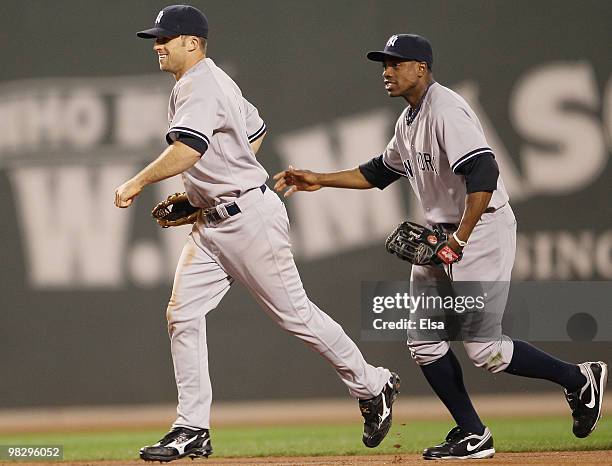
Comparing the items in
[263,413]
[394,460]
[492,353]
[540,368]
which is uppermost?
[492,353]

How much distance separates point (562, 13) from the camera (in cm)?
715

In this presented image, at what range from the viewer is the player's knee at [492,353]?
13.6 ft

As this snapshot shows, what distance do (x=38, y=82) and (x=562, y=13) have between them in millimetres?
3887

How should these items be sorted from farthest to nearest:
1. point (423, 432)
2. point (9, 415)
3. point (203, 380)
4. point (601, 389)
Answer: point (9, 415) → point (423, 432) → point (601, 389) → point (203, 380)

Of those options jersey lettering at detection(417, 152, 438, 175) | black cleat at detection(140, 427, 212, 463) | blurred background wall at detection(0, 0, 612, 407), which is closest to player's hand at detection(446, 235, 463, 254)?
jersey lettering at detection(417, 152, 438, 175)

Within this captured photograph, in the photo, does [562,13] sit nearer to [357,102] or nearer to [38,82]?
[357,102]

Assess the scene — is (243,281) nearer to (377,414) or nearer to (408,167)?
(377,414)

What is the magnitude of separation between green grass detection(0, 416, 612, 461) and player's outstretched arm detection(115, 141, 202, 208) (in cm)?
188

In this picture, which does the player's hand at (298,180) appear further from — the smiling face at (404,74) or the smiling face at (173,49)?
the smiling face at (173,49)

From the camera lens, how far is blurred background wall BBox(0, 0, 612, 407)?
7.09m

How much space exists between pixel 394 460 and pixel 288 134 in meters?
3.26

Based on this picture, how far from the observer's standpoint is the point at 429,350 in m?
4.30

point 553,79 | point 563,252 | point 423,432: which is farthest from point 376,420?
point 553,79

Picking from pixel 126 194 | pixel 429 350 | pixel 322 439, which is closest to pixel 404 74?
pixel 429 350
